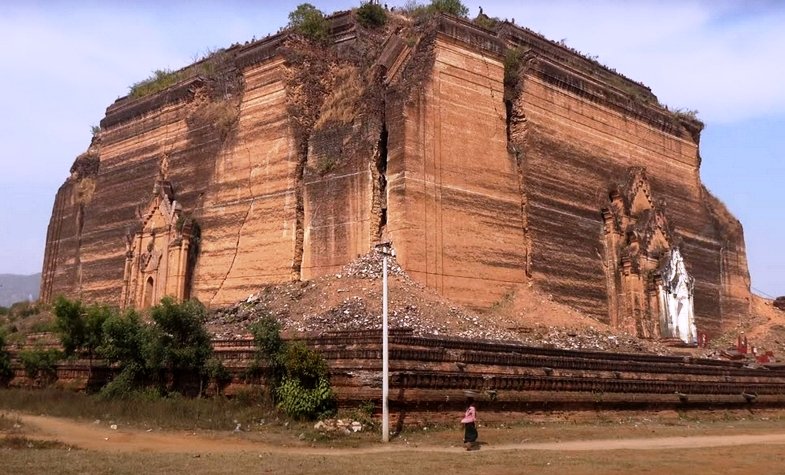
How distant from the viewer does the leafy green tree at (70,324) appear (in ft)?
60.3

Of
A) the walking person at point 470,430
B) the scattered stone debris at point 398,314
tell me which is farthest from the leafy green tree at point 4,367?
the walking person at point 470,430

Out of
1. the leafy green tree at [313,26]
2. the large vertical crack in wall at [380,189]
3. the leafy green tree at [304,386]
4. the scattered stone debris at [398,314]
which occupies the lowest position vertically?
the leafy green tree at [304,386]

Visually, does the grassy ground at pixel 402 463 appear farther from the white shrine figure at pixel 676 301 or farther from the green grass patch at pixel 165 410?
the white shrine figure at pixel 676 301

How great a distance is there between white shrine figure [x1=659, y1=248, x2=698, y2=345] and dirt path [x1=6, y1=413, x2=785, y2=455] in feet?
50.1

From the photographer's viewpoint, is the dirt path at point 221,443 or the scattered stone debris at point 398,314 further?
the scattered stone debris at point 398,314

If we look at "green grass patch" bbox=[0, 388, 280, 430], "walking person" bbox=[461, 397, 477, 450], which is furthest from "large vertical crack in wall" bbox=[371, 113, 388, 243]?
"walking person" bbox=[461, 397, 477, 450]

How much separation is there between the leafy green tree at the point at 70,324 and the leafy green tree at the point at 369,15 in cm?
1471

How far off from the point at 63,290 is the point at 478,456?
29562 millimetres

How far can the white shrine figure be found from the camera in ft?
98.0

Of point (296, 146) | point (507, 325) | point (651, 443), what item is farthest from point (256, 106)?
point (651, 443)

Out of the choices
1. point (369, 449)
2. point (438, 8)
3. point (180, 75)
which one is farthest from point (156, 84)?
point (369, 449)

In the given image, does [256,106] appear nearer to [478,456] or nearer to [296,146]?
[296,146]

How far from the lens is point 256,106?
27.6 m

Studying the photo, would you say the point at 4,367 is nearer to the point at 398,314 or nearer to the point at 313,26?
the point at 398,314
